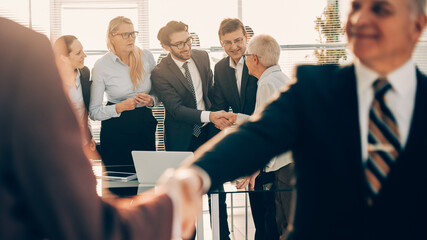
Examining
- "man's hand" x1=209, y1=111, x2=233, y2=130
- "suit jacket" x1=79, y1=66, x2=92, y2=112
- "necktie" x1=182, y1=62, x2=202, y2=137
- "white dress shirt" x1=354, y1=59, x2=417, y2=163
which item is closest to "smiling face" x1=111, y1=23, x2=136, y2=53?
"suit jacket" x1=79, y1=66, x2=92, y2=112

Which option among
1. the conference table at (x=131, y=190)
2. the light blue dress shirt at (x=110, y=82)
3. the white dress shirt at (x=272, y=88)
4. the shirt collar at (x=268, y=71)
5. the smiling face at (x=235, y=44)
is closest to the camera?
the conference table at (x=131, y=190)

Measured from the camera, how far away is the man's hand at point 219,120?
11.9 ft

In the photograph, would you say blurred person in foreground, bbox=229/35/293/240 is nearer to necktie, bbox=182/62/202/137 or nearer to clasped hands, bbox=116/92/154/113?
necktie, bbox=182/62/202/137

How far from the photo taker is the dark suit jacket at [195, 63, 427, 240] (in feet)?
3.13

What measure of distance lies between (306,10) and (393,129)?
553 cm

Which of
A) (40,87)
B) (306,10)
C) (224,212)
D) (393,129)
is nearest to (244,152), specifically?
(393,129)

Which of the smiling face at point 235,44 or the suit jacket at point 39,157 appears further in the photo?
the smiling face at point 235,44

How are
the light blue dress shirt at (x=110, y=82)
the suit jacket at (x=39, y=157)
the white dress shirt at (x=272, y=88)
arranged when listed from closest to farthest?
the suit jacket at (x=39, y=157) < the white dress shirt at (x=272, y=88) < the light blue dress shirt at (x=110, y=82)

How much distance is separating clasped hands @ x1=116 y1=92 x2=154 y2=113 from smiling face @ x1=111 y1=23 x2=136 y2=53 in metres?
Answer: 0.41

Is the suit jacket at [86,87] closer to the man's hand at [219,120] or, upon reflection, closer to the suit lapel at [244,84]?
the man's hand at [219,120]

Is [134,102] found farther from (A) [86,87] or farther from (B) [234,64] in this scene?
(B) [234,64]

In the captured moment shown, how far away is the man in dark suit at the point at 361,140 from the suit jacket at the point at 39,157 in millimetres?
295

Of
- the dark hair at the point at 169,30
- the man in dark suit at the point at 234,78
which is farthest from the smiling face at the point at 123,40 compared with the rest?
the man in dark suit at the point at 234,78

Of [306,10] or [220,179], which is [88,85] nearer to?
[220,179]
